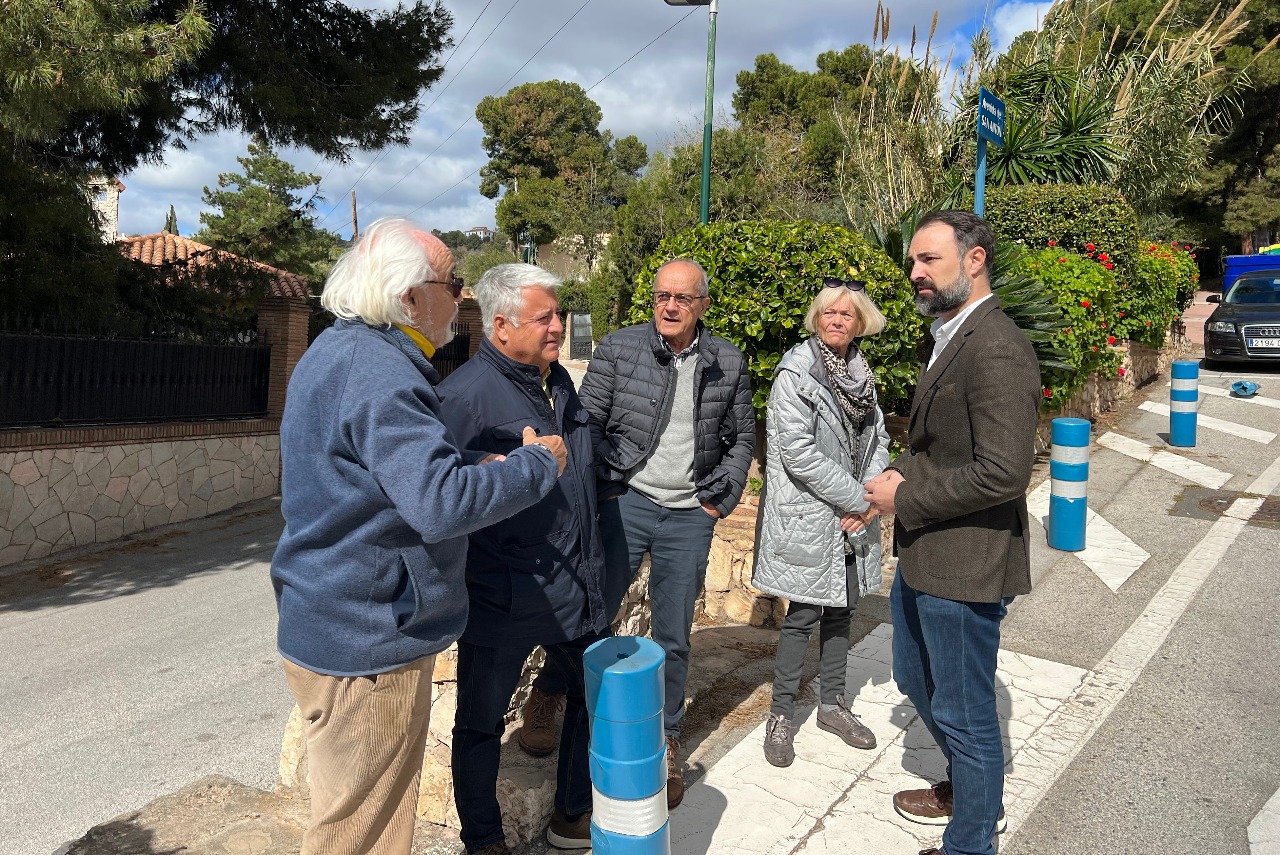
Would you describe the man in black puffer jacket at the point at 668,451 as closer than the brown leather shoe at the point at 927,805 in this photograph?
No

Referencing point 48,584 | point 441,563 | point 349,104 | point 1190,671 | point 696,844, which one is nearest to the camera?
point 441,563

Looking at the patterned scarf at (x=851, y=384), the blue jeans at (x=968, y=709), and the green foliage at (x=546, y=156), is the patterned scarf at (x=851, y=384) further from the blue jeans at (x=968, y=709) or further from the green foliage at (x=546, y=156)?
the green foliage at (x=546, y=156)

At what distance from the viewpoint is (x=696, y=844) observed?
3.02 metres

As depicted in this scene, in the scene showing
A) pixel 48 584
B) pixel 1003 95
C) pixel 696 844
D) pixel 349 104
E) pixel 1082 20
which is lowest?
pixel 48 584

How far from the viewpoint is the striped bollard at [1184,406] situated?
975 centimetres

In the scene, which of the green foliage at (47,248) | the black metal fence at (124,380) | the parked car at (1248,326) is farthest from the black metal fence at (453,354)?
the parked car at (1248,326)

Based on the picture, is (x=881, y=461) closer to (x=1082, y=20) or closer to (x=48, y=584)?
(x=48, y=584)

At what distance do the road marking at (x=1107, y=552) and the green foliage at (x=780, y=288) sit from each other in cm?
171

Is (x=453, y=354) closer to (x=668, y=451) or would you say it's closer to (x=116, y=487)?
(x=116, y=487)

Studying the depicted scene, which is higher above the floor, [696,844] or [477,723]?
[477,723]

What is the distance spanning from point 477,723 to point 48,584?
7001 millimetres

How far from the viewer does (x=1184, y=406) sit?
9820 millimetres

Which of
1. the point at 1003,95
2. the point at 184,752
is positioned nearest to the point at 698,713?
the point at 184,752

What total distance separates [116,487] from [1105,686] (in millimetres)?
9155
